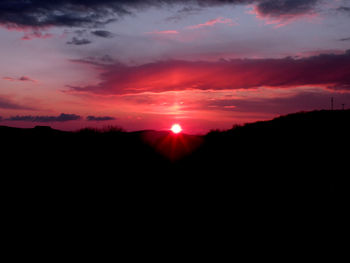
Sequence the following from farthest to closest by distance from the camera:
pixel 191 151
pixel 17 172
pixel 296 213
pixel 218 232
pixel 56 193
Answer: pixel 191 151 → pixel 17 172 → pixel 56 193 → pixel 296 213 → pixel 218 232

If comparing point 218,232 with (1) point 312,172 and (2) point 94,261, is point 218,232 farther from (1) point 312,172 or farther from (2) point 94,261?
(1) point 312,172

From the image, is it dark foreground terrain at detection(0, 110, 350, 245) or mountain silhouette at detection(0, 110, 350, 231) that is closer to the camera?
dark foreground terrain at detection(0, 110, 350, 245)

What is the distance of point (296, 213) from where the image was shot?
8.17 meters

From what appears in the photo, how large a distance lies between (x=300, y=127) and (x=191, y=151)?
6207 mm

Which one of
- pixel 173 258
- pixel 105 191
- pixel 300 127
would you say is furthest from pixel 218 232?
pixel 300 127

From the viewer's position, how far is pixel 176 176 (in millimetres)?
10742

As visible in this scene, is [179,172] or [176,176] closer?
[176,176]

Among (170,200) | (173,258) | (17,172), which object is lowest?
(173,258)

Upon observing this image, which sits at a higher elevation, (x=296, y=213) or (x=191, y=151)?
(x=191, y=151)

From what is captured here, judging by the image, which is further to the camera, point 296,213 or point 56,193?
point 56,193

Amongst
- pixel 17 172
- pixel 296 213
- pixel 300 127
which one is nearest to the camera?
pixel 296 213

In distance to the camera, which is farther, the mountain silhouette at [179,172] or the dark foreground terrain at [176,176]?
the mountain silhouette at [179,172]

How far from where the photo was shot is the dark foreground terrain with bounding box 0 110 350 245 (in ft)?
27.3

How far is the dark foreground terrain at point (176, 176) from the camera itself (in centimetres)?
831
